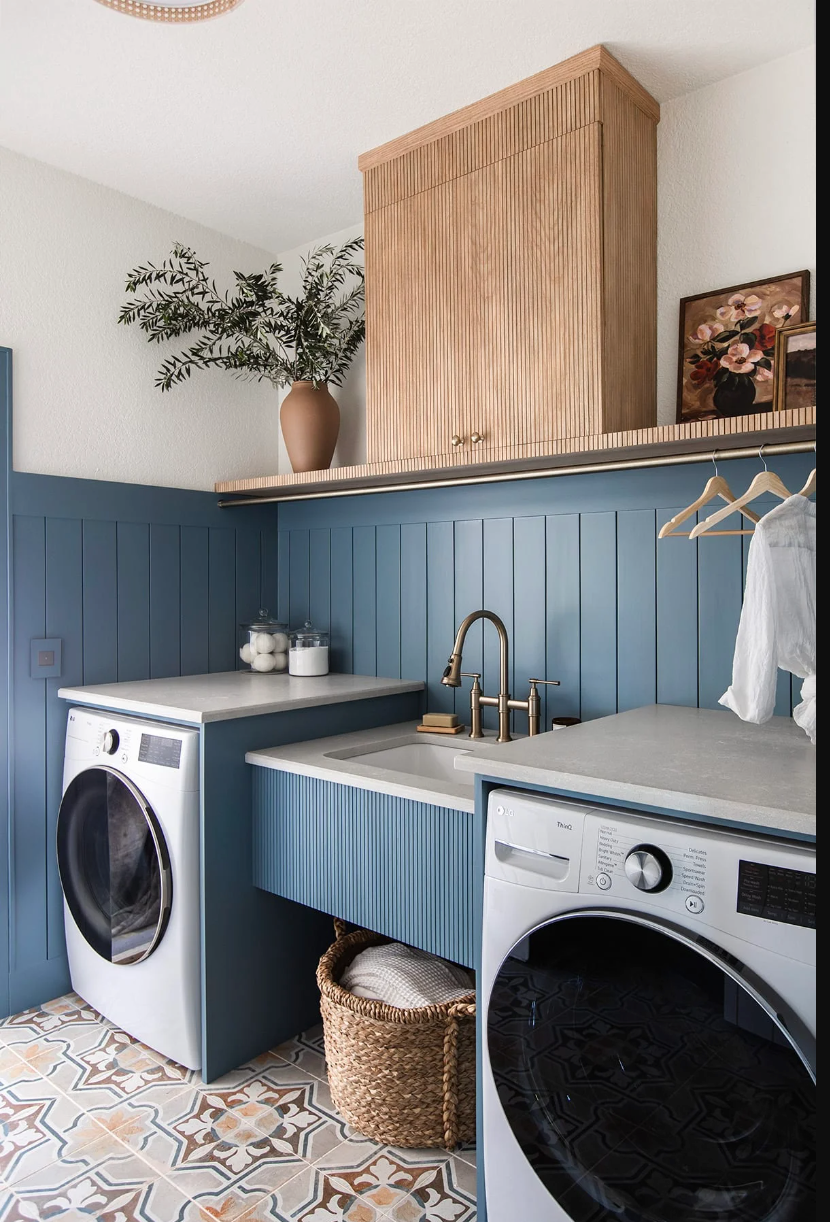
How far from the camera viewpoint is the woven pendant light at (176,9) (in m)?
1.52

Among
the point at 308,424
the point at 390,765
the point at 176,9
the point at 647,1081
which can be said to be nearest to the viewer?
the point at 647,1081

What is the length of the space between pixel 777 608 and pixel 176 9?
158 cm

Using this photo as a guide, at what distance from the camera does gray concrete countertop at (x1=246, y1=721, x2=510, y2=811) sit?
67.7 inches

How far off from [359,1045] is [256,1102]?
1.23ft

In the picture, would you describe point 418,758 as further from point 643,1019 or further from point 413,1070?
point 643,1019

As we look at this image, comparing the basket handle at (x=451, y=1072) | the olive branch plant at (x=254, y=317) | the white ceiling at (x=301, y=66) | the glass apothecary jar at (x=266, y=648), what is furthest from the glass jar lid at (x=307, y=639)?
the white ceiling at (x=301, y=66)

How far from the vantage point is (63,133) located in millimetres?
2293

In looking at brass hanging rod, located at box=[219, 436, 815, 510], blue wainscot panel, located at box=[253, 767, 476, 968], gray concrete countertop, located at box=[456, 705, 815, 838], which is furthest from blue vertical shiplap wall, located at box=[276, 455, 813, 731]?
blue wainscot panel, located at box=[253, 767, 476, 968]

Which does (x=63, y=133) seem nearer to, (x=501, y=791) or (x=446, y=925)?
(x=501, y=791)

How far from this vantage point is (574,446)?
1886mm

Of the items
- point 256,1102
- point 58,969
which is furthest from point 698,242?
point 58,969

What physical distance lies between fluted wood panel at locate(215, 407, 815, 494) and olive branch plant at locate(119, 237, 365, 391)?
1.47 feet

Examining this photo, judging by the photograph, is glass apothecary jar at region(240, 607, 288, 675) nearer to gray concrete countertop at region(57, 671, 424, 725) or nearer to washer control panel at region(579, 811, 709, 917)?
gray concrete countertop at region(57, 671, 424, 725)

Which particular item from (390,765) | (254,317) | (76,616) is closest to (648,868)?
(390,765)
